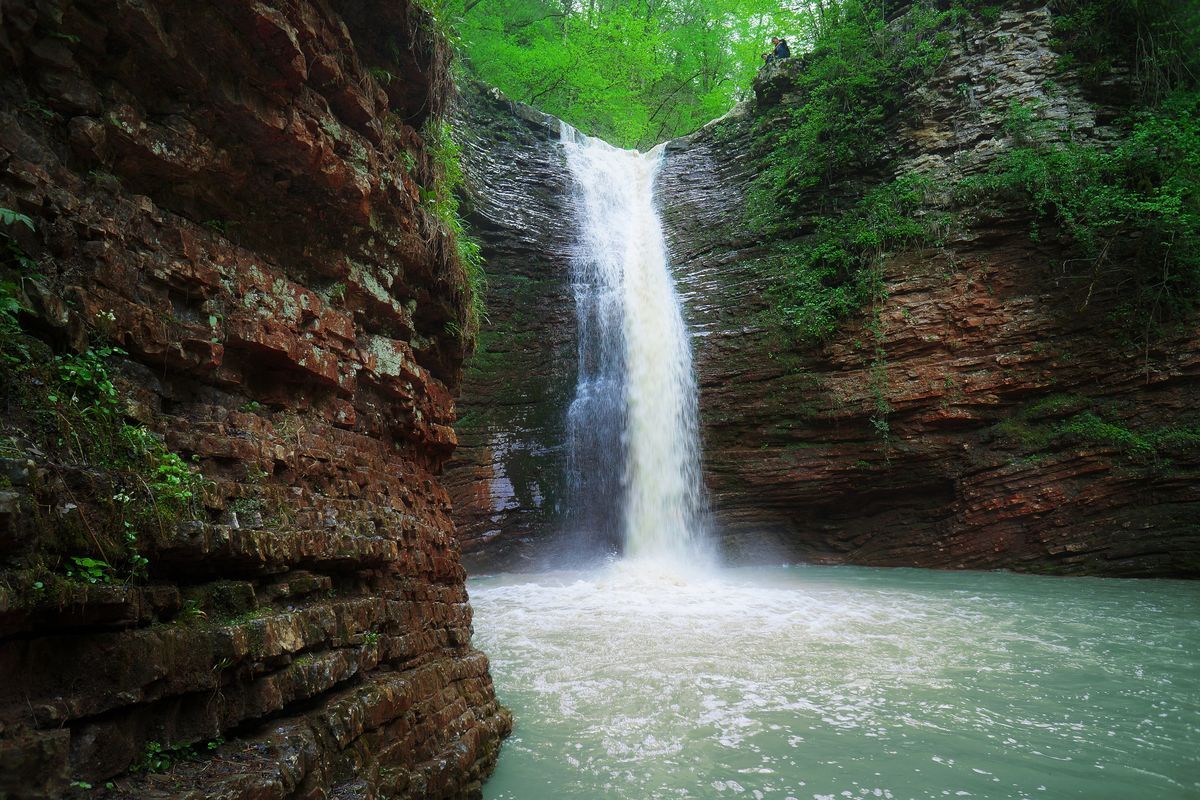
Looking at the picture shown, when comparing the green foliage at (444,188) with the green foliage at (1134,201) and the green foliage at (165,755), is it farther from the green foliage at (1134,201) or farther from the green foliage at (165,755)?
the green foliage at (1134,201)

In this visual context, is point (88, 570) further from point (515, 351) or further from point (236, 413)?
point (515, 351)

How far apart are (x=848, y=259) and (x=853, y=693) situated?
30.5 feet

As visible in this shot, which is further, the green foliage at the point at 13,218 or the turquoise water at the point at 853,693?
the turquoise water at the point at 853,693

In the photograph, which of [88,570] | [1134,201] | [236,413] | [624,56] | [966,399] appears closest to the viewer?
[88,570]

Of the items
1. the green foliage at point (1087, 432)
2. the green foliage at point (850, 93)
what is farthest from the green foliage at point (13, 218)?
the green foliage at point (850, 93)

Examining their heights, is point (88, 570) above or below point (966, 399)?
below

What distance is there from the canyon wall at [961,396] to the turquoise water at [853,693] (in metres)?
1.59

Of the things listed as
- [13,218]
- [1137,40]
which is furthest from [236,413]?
[1137,40]

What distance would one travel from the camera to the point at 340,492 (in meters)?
4.18

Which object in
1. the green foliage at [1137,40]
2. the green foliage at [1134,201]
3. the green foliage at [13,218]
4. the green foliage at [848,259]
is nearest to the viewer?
the green foliage at [13,218]

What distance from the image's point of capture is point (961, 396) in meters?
11.2

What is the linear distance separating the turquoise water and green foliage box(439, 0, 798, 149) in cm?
1497

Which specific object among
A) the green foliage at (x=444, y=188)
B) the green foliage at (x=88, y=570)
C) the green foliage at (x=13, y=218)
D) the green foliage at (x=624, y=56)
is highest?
the green foliage at (x=624, y=56)

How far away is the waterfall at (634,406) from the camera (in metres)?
12.7
